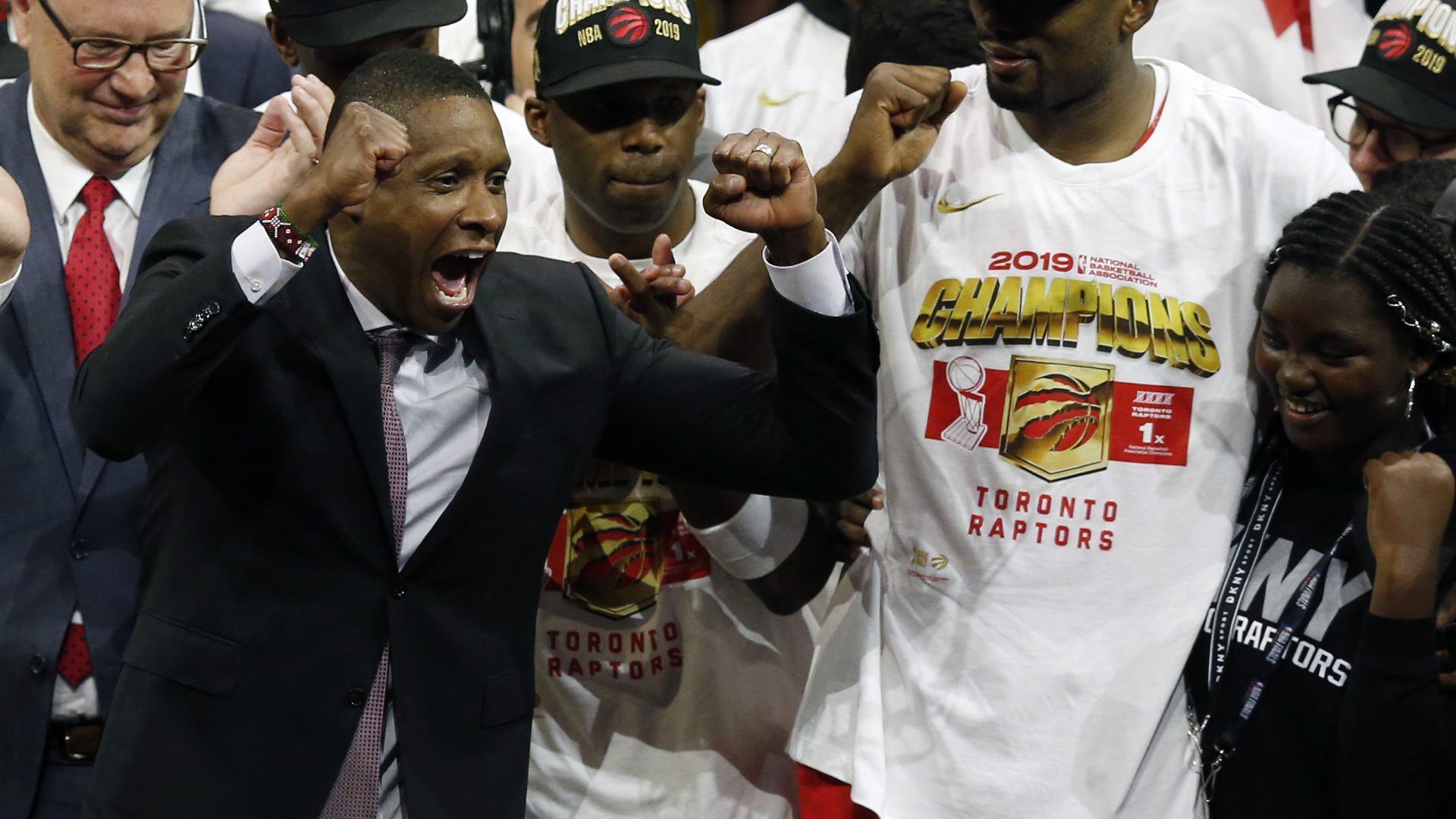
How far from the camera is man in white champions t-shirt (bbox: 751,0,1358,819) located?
237 centimetres

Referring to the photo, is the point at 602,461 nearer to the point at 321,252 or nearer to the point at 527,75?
the point at 321,252

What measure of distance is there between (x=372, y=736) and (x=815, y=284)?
2.92 ft

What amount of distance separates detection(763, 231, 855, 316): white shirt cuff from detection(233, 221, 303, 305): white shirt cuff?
25.8 inches

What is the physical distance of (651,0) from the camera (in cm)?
287

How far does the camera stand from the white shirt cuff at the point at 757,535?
105 inches

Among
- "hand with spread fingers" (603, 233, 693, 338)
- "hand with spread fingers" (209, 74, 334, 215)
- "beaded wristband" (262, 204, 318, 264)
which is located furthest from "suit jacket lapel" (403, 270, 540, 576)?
"hand with spread fingers" (209, 74, 334, 215)

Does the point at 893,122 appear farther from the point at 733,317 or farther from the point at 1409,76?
the point at 1409,76

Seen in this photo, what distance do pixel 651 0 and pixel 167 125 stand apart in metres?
0.92

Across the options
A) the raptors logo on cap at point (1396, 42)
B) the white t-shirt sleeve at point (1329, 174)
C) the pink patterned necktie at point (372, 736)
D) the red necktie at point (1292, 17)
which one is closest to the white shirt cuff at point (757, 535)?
the pink patterned necktie at point (372, 736)

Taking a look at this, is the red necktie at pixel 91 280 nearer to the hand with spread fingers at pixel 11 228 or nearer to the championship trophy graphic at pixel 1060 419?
the hand with spread fingers at pixel 11 228

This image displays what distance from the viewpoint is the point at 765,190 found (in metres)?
2.09

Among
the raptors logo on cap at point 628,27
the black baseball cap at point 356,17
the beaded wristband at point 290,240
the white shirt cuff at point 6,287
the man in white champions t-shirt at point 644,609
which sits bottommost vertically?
the man in white champions t-shirt at point 644,609

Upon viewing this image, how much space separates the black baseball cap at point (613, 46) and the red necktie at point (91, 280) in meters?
0.83

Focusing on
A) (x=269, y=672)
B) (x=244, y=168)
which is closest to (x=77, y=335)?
(x=244, y=168)
